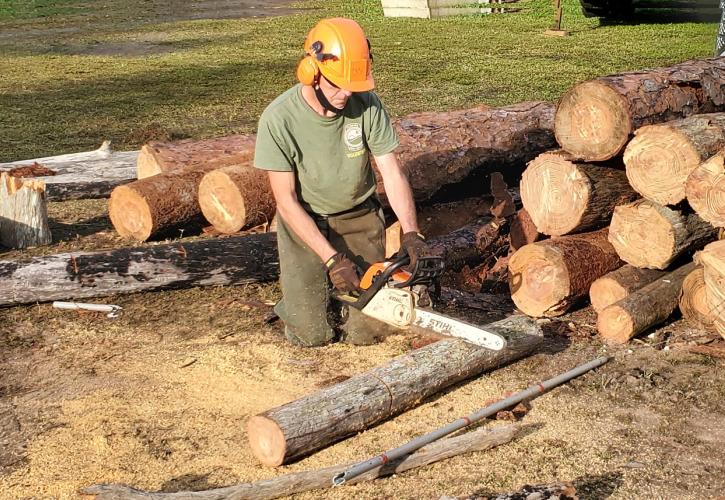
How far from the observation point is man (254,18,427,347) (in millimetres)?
5180

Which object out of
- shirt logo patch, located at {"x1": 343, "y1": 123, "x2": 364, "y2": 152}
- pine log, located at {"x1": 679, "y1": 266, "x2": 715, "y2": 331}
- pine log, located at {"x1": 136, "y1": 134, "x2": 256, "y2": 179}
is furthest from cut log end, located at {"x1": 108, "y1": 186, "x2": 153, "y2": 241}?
pine log, located at {"x1": 679, "y1": 266, "x2": 715, "y2": 331}

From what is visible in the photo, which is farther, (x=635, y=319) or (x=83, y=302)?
(x=83, y=302)

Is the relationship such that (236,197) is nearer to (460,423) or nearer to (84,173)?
(84,173)

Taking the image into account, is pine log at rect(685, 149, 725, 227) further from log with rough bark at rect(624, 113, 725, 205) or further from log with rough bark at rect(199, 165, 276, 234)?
log with rough bark at rect(199, 165, 276, 234)

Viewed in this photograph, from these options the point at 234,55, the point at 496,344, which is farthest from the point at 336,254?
the point at 234,55

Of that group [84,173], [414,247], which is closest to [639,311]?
[414,247]

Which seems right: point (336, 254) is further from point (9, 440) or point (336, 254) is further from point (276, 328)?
point (9, 440)

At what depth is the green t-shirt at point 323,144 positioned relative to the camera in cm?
553

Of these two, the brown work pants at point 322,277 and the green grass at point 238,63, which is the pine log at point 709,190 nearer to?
the brown work pants at point 322,277

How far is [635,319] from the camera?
5.84 metres

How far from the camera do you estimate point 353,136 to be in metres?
5.69

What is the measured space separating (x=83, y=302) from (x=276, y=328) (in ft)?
5.05

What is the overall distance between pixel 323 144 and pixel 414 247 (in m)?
1.04

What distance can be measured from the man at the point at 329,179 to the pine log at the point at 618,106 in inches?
54.5
